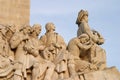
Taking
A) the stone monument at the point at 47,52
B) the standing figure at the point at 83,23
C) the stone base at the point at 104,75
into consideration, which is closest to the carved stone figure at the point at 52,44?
the stone monument at the point at 47,52

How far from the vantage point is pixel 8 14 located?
44.5ft

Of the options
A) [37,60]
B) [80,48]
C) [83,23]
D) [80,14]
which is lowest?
[37,60]

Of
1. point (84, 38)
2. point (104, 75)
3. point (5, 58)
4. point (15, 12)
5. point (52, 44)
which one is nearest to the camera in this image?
point (5, 58)

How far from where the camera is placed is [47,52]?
12.6 meters

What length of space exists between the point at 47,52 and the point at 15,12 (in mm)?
1916

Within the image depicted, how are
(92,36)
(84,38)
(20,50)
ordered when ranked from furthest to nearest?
1. (92,36)
2. (84,38)
3. (20,50)

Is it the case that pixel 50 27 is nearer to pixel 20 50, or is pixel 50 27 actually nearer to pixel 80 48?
pixel 80 48

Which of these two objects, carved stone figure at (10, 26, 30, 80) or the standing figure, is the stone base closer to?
the standing figure

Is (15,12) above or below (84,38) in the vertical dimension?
above

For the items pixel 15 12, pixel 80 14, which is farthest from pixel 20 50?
pixel 80 14

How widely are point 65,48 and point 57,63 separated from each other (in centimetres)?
91

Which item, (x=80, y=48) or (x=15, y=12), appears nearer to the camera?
(x=80, y=48)

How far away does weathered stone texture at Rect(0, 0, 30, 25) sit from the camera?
531 inches

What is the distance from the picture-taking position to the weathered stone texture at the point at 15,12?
1349 cm
